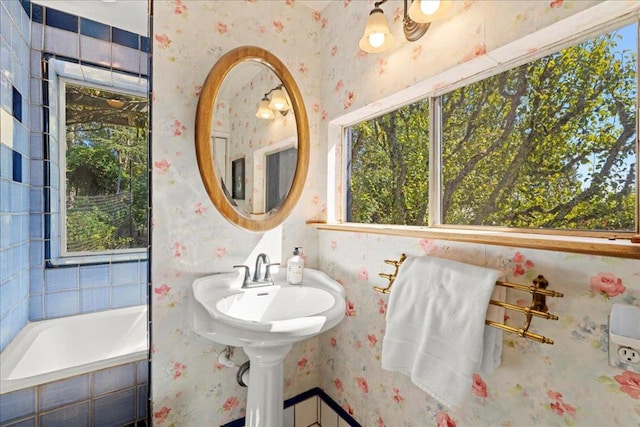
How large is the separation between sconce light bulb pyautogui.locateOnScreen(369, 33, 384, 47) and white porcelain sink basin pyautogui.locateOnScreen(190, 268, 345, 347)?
3.41 ft

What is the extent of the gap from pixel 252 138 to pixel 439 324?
1182 mm

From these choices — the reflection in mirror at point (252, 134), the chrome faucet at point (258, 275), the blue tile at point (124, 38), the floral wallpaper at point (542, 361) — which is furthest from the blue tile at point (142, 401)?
the blue tile at point (124, 38)

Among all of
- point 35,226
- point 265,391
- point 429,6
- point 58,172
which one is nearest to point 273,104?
point 429,6

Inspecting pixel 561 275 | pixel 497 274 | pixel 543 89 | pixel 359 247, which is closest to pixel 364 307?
pixel 359 247

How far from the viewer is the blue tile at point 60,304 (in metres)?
1.34

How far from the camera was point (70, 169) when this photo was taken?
1.30 meters

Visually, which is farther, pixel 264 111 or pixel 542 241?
pixel 264 111

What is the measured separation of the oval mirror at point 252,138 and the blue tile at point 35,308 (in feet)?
2.97

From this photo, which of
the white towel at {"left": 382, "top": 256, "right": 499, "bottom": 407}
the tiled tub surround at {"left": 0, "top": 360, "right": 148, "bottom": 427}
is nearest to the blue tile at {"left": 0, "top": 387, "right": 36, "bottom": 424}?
the tiled tub surround at {"left": 0, "top": 360, "right": 148, "bottom": 427}

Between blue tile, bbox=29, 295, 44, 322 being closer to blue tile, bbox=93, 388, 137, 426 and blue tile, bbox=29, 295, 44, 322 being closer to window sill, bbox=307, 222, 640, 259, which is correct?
blue tile, bbox=93, 388, 137, 426

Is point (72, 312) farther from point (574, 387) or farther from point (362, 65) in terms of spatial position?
point (574, 387)

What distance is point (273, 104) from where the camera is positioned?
1561 mm

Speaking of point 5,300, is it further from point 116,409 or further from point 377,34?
Answer: point 377,34

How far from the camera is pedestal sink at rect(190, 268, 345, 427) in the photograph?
0.95m
